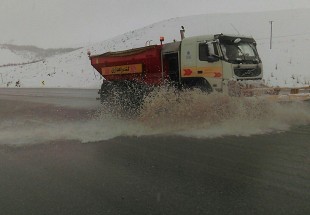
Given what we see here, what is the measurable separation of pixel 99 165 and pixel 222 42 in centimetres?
554

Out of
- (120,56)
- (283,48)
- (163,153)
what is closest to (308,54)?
(283,48)

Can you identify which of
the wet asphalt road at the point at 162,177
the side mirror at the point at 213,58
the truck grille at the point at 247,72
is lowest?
the wet asphalt road at the point at 162,177

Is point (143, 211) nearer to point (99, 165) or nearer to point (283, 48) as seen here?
point (99, 165)

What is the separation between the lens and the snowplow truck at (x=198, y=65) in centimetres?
998

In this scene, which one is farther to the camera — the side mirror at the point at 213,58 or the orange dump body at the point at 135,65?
the orange dump body at the point at 135,65

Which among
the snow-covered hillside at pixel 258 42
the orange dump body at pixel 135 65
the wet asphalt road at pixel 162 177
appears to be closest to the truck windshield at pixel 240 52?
the orange dump body at pixel 135 65

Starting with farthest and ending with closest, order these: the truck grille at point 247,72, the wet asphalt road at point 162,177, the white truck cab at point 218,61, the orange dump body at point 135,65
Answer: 1. the orange dump body at point 135,65
2. the truck grille at point 247,72
3. the white truck cab at point 218,61
4. the wet asphalt road at point 162,177

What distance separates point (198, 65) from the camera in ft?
34.1

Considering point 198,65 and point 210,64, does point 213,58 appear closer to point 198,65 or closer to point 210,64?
point 210,64

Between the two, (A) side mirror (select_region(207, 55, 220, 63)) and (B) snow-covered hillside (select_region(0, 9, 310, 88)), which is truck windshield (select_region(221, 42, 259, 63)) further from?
(B) snow-covered hillside (select_region(0, 9, 310, 88))

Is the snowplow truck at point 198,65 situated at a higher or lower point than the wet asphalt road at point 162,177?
higher

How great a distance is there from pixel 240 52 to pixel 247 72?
0.60 m

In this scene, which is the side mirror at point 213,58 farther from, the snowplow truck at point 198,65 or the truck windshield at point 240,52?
the truck windshield at point 240,52

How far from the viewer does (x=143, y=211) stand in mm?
4148
